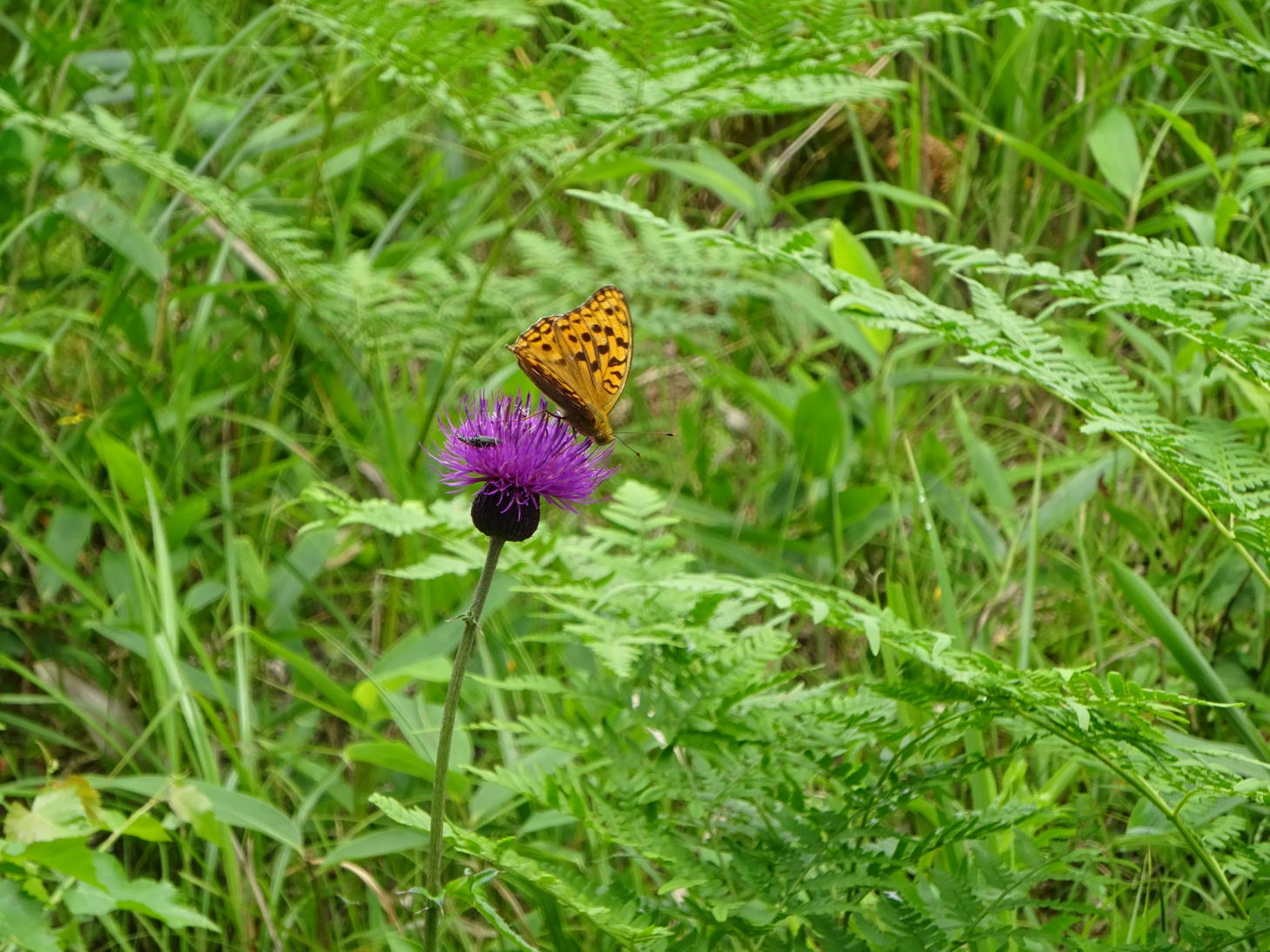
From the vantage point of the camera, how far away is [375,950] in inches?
91.7

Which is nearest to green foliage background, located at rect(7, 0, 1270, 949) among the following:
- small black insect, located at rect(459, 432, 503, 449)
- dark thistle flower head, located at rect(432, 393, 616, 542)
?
dark thistle flower head, located at rect(432, 393, 616, 542)

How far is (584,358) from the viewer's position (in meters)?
1.94

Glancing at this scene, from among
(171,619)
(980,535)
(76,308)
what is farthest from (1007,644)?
(76,308)

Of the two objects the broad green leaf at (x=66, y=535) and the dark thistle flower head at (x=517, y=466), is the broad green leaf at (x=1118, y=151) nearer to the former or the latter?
the dark thistle flower head at (x=517, y=466)

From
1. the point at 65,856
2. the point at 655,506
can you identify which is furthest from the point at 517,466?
the point at 65,856

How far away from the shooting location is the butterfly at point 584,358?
6.21 ft

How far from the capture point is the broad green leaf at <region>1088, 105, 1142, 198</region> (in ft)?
10.3

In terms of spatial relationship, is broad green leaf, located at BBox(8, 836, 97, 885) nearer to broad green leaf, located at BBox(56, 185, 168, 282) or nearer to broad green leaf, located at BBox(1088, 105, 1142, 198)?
broad green leaf, located at BBox(56, 185, 168, 282)

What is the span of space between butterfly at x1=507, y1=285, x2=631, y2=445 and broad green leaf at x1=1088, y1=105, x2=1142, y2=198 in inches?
65.4

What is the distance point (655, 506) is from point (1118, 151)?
65.1 inches

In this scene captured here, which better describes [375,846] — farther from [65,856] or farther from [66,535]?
[66,535]

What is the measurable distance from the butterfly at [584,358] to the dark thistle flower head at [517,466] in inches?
4.1

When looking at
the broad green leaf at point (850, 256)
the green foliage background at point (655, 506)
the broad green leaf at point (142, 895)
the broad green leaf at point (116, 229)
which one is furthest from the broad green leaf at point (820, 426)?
the broad green leaf at point (142, 895)

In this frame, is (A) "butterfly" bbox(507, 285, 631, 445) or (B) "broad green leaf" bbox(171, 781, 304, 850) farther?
(B) "broad green leaf" bbox(171, 781, 304, 850)
